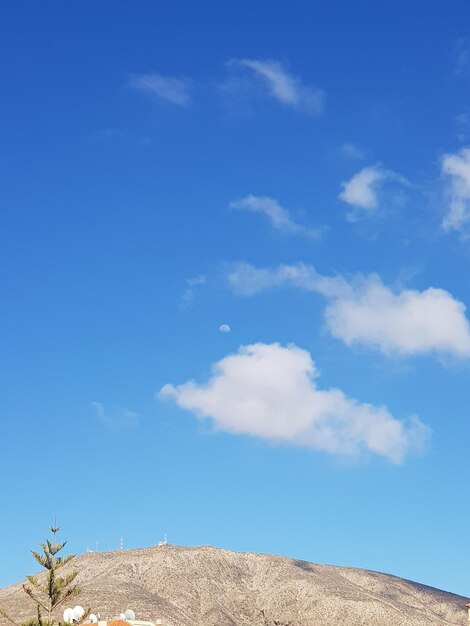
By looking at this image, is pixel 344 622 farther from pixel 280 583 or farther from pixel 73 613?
pixel 73 613

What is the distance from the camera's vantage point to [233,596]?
541ft

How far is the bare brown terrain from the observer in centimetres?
14862

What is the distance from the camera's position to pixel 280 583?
17000 cm

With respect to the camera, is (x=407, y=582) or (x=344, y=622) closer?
(x=344, y=622)

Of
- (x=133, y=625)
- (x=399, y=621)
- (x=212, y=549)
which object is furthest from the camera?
(x=212, y=549)

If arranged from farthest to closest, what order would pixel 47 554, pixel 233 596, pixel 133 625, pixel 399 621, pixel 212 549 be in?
pixel 212 549, pixel 233 596, pixel 399 621, pixel 133 625, pixel 47 554

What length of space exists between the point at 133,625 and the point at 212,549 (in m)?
114

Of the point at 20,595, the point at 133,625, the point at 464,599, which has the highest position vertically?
the point at 464,599

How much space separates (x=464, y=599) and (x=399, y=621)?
3909cm

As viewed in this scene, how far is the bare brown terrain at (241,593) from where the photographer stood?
488 feet

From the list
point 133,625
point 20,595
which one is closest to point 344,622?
point 20,595

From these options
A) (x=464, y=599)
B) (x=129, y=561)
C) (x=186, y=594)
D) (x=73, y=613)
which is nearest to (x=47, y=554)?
(x=73, y=613)

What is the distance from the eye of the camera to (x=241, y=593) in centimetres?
16588

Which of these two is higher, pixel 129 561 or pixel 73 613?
pixel 129 561
